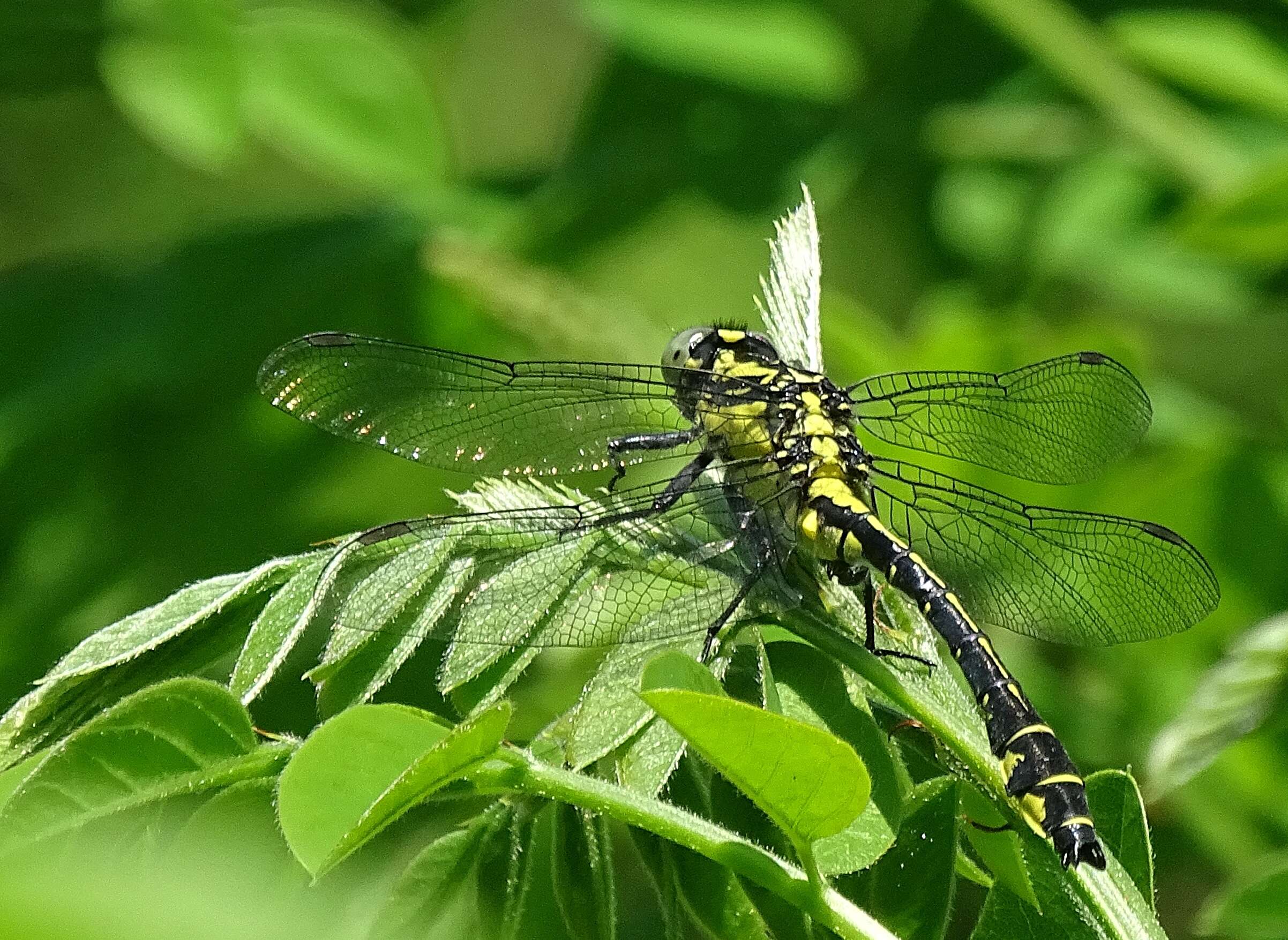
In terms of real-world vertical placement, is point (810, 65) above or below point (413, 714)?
above

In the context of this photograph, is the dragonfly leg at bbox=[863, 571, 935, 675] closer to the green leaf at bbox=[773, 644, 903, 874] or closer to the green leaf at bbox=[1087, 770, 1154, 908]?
the green leaf at bbox=[773, 644, 903, 874]

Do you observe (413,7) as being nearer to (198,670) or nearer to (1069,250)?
(1069,250)

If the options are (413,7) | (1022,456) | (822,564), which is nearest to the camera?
(822,564)

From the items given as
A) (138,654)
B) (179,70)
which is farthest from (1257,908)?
(179,70)

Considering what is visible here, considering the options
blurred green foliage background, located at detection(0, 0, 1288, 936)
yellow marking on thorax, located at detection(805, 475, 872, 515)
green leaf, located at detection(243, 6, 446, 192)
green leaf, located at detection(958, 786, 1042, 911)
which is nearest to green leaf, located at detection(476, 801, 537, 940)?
green leaf, located at detection(958, 786, 1042, 911)

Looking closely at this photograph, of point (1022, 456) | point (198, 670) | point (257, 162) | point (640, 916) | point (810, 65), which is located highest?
point (257, 162)

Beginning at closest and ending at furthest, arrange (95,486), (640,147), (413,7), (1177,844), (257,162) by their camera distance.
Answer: (1177,844), (95,486), (640,147), (413,7), (257,162)

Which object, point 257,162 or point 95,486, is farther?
point 257,162

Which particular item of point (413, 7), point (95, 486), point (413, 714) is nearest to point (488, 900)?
point (413, 714)
